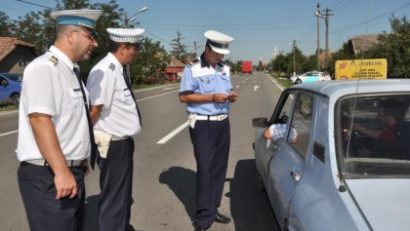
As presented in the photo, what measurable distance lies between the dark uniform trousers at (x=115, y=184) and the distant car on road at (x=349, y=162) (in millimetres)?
1261

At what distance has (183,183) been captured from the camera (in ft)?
22.4

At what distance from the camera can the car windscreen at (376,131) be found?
306 centimetres

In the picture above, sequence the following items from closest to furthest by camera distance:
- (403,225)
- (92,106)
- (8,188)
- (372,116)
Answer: (403,225)
(372,116)
(92,106)
(8,188)

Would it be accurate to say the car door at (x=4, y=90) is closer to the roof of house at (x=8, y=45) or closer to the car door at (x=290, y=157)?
the roof of house at (x=8, y=45)

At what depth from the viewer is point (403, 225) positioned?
231cm

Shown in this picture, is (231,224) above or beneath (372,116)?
beneath

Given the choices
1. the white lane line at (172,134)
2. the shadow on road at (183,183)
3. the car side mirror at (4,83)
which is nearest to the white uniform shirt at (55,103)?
the shadow on road at (183,183)

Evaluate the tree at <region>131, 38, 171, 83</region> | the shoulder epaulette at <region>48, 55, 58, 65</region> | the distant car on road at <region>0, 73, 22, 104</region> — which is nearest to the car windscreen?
the shoulder epaulette at <region>48, 55, 58, 65</region>

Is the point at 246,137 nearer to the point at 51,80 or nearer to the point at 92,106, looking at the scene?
the point at 92,106

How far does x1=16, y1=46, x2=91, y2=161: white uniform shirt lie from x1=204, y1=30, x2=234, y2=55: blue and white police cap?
199 centimetres

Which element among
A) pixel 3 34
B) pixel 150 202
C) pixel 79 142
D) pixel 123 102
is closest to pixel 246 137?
pixel 150 202

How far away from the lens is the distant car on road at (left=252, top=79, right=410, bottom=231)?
252cm

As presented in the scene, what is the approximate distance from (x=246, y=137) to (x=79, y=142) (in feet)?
28.1

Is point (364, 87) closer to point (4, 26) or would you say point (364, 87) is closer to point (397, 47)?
point (397, 47)
